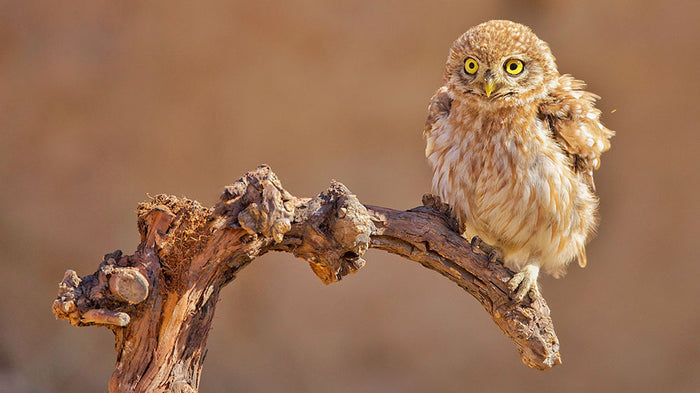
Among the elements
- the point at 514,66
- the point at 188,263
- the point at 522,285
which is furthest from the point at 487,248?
the point at 188,263

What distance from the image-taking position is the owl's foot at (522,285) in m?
2.41

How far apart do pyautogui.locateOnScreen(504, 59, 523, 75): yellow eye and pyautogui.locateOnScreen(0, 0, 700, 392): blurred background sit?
224 cm

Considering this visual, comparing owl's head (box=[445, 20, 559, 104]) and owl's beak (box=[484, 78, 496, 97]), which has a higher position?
owl's head (box=[445, 20, 559, 104])

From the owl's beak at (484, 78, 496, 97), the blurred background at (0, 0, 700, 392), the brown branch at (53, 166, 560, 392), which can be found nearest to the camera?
the brown branch at (53, 166, 560, 392)

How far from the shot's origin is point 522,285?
8.00ft

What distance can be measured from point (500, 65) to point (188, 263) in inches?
53.6

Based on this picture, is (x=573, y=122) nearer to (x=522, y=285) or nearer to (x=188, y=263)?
(x=522, y=285)

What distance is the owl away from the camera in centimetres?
241

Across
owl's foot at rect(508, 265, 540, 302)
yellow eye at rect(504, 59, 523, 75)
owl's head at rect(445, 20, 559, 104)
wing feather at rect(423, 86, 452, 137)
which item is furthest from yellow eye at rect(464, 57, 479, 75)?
owl's foot at rect(508, 265, 540, 302)

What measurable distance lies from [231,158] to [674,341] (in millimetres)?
3537

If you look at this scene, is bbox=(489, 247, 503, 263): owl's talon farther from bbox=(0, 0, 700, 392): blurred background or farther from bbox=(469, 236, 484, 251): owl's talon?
bbox=(0, 0, 700, 392): blurred background

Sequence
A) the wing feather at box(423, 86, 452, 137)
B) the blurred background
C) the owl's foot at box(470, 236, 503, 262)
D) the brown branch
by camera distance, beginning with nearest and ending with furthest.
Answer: the brown branch, the owl's foot at box(470, 236, 503, 262), the wing feather at box(423, 86, 452, 137), the blurred background

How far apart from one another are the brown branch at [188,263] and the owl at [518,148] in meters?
0.49

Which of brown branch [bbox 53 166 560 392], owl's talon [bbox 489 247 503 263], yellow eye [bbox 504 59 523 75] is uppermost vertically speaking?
yellow eye [bbox 504 59 523 75]
